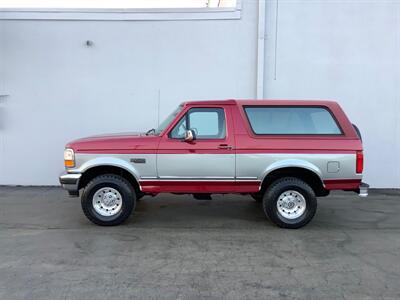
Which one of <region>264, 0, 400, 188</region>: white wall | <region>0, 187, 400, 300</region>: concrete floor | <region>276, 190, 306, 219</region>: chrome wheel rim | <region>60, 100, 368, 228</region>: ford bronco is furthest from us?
<region>264, 0, 400, 188</region>: white wall

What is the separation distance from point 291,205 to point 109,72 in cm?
562

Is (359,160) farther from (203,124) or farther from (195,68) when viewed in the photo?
(195,68)

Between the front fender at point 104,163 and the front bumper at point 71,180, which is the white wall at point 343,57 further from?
the front bumper at point 71,180

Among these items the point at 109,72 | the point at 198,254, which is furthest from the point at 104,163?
the point at 109,72

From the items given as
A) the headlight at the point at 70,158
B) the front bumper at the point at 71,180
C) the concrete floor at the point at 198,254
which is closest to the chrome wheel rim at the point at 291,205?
the concrete floor at the point at 198,254

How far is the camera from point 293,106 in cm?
714

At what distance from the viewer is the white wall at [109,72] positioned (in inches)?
410

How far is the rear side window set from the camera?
7039 millimetres

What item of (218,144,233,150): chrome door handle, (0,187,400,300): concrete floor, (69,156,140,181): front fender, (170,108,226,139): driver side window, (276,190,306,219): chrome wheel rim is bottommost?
(0,187,400,300): concrete floor

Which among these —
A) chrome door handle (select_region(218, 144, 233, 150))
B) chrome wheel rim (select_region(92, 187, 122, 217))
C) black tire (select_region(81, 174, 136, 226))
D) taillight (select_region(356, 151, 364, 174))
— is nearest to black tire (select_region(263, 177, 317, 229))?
taillight (select_region(356, 151, 364, 174))

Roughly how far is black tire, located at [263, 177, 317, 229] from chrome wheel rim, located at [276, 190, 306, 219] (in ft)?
0.15

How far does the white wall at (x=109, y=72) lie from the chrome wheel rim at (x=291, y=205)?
13.1ft

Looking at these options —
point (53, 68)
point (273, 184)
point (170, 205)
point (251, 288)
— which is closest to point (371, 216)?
point (273, 184)

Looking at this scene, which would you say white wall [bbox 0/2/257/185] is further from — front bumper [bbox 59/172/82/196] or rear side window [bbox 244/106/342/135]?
front bumper [bbox 59/172/82/196]
